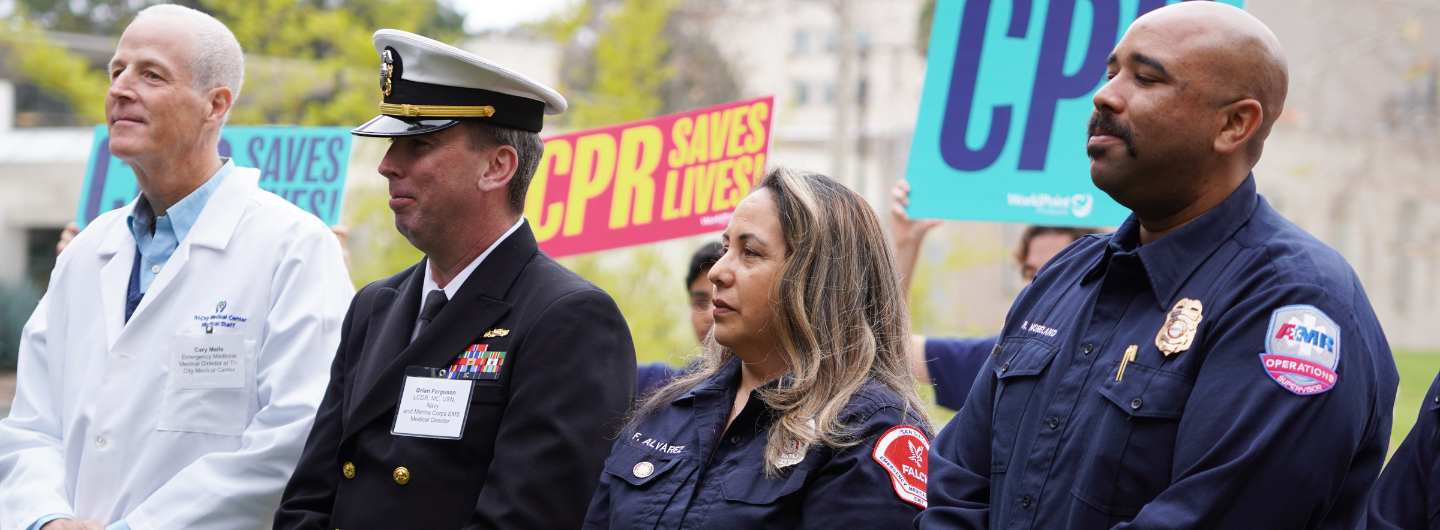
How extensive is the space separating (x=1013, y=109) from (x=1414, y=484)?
222 centimetres

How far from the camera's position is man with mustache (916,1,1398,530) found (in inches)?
66.8

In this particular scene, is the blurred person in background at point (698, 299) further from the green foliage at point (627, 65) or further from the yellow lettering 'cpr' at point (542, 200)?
the green foliage at point (627, 65)

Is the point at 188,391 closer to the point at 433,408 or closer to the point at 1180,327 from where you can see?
the point at 433,408

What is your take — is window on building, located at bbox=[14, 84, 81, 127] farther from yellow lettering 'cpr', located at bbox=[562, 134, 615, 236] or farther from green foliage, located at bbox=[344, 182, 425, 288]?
yellow lettering 'cpr', located at bbox=[562, 134, 615, 236]

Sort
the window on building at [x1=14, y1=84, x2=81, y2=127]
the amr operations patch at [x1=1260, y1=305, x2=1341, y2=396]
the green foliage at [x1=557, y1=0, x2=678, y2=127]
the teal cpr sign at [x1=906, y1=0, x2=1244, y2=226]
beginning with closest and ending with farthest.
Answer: the amr operations patch at [x1=1260, y1=305, x2=1341, y2=396] < the teal cpr sign at [x1=906, y1=0, x2=1244, y2=226] < the green foliage at [x1=557, y1=0, x2=678, y2=127] < the window on building at [x1=14, y1=84, x2=81, y2=127]

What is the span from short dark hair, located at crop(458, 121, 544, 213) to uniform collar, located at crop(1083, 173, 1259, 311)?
154cm

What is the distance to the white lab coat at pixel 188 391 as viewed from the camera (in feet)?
9.75

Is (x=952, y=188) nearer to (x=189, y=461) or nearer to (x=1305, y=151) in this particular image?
(x=189, y=461)

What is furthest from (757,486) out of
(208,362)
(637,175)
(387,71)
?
(637,175)

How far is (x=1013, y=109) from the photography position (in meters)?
4.05

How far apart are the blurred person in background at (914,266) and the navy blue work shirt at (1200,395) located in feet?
4.94

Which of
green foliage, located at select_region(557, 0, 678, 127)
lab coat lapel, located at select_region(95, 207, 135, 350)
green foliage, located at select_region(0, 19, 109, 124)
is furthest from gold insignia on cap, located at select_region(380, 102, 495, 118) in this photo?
green foliage, located at select_region(0, 19, 109, 124)

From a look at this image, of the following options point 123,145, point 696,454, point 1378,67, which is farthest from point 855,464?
point 1378,67

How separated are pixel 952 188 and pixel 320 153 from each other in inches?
93.5
